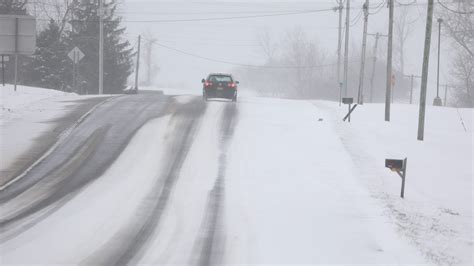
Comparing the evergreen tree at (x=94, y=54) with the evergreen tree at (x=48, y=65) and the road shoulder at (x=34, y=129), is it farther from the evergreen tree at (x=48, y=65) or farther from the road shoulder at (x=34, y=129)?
the road shoulder at (x=34, y=129)

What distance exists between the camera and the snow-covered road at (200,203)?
405 inches

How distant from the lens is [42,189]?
14734mm

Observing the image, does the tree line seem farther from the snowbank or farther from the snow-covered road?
the snow-covered road

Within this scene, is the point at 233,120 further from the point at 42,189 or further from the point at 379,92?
the point at 379,92

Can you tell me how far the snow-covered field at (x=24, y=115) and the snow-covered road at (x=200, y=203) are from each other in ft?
4.61

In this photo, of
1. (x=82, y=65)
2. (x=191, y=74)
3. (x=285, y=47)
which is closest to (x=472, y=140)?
(x=82, y=65)

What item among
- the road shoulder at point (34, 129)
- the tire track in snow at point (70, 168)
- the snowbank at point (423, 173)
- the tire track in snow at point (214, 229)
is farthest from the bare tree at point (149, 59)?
the tire track in snow at point (214, 229)

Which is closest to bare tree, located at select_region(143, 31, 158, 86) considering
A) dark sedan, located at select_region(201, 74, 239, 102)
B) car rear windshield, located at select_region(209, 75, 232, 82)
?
car rear windshield, located at select_region(209, 75, 232, 82)

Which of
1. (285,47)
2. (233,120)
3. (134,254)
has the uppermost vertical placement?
(285,47)

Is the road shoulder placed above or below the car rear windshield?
below

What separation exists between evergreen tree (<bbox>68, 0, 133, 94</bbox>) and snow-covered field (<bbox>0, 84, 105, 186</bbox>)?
2732 cm

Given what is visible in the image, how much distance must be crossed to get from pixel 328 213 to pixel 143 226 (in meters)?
3.65

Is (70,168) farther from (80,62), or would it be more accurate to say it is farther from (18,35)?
(80,62)

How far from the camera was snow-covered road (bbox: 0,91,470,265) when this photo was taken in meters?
10.3
